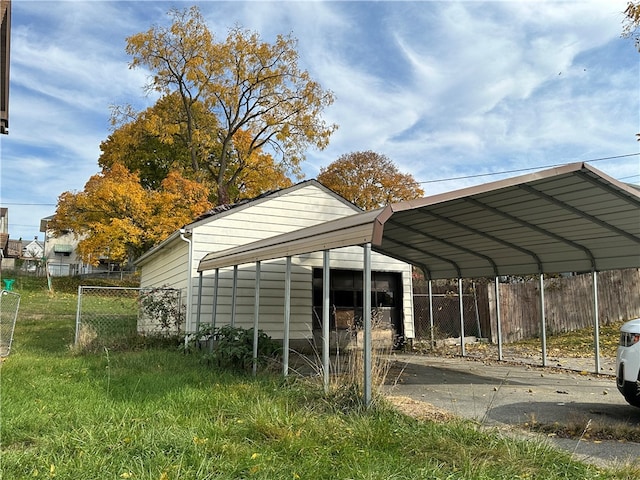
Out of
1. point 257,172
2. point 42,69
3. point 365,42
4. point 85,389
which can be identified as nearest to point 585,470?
point 85,389

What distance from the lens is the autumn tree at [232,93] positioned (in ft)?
80.1

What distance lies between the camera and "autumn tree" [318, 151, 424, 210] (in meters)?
29.1

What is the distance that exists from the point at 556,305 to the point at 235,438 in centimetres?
1392

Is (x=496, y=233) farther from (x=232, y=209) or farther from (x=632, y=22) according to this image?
(x=232, y=209)

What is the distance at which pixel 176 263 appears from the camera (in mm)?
11844

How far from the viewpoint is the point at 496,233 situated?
886cm

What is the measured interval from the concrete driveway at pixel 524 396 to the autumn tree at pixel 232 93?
18.8 metres

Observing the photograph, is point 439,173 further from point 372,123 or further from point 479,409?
point 479,409

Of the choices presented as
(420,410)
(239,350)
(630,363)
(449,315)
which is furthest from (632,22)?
(449,315)

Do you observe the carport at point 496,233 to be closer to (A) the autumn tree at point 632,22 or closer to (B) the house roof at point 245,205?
(B) the house roof at point 245,205

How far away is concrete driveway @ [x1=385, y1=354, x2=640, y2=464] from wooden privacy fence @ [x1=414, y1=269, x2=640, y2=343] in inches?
205

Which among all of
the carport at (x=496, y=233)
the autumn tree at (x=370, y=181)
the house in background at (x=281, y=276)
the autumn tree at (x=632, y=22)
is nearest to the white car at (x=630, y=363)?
the carport at (x=496, y=233)

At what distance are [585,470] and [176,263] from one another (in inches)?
397

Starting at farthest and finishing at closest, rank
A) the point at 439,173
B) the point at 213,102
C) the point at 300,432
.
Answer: the point at 213,102 → the point at 439,173 → the point at 300,432
